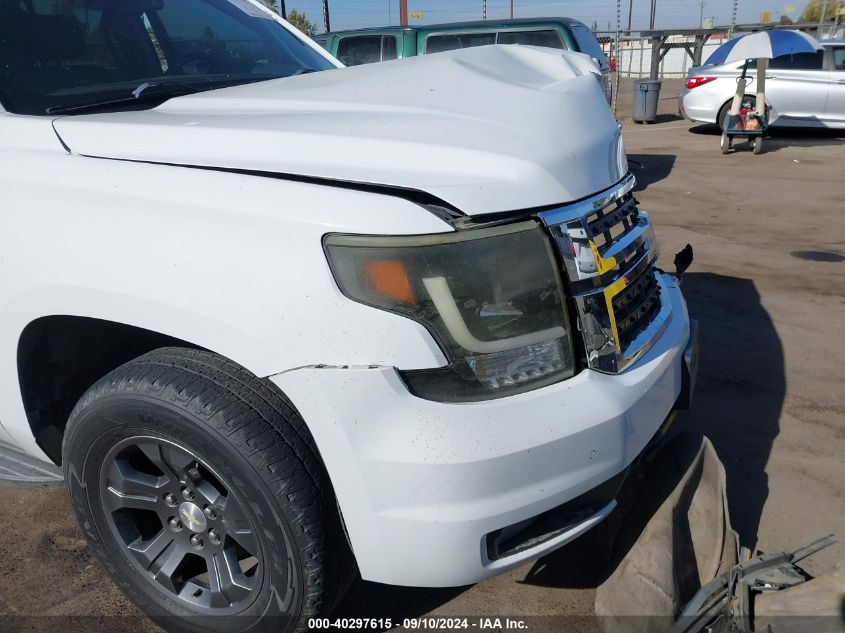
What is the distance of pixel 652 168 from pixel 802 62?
4.71 meters

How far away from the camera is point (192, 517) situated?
2246mm

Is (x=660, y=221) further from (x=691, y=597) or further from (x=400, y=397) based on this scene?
(x=400, y=397)

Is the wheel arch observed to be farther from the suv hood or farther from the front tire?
the suv hood

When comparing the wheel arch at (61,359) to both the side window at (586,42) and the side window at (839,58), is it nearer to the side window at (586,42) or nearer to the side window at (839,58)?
the side window at (586,42)

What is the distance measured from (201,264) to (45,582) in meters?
1.55

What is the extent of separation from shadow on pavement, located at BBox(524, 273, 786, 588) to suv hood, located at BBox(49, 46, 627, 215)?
118cm

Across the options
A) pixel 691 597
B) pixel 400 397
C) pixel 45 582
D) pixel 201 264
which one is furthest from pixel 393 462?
pixel 45 582

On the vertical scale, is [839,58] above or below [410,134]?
below

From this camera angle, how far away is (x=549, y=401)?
1.91 m

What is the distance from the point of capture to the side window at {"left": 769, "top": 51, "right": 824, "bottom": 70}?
44.7 feet

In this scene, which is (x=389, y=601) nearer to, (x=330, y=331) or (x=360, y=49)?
(x=330, y=331)

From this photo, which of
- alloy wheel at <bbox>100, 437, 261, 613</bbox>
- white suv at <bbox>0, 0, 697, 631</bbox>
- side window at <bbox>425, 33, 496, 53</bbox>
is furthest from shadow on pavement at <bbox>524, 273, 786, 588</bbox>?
side window at <bbox>425, 33, 496, 53</bbox>

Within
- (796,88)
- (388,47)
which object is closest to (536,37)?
(388,47)

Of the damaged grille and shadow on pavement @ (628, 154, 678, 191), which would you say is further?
shadow on pavement @ (628, 154, 678, 191)
